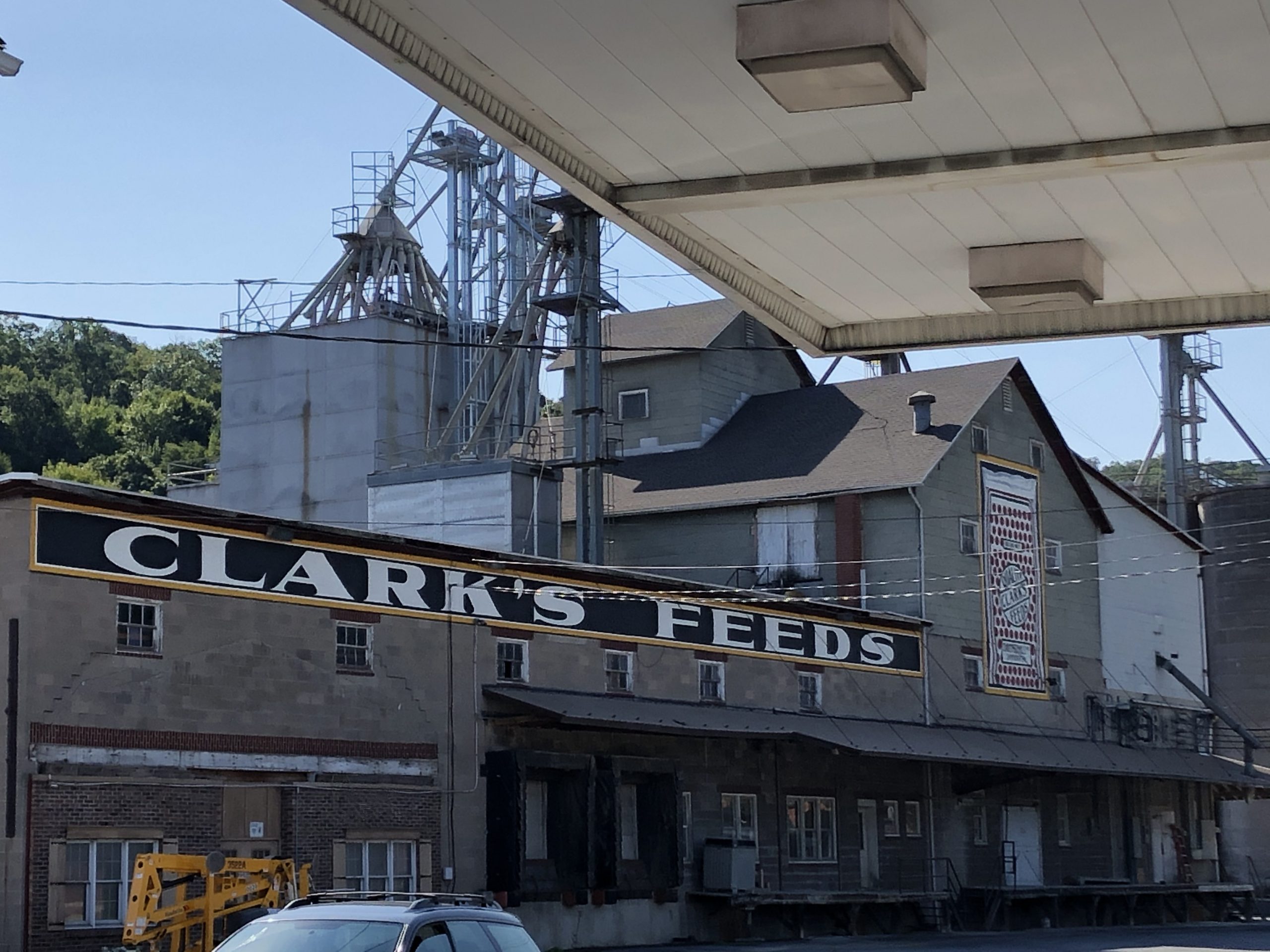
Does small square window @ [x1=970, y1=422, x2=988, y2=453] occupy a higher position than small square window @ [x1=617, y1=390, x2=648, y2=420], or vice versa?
small square window @ [x1=617, y1=390, x2=648, y2=420]

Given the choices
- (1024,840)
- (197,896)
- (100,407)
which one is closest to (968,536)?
(1024,840)

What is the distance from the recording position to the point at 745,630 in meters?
39.9

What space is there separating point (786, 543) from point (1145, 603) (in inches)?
637

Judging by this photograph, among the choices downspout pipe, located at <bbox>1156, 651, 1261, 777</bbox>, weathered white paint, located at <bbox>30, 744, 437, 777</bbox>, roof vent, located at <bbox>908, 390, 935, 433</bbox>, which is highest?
roof vent, located at <bbox>908, 390, 935, 433</bbox>

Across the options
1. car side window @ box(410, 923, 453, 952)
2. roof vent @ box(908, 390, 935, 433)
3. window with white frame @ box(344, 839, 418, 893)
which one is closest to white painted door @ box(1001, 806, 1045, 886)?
roof vent @ box(908, 390, 935, 433)

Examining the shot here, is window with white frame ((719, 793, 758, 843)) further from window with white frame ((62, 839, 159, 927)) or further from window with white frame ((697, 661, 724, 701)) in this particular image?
window with white frame ((62, 839, 159, 927))

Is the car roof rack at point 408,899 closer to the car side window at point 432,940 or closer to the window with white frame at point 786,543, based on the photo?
the car side window at point 432,940

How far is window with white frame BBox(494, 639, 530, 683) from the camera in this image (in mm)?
33812

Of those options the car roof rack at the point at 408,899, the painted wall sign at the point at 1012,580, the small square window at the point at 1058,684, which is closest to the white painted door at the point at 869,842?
the painted wall sign at the point at 1012,580

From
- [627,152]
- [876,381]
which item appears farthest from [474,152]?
[627,152]

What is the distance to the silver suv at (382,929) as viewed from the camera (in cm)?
1112

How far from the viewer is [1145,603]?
57281mm

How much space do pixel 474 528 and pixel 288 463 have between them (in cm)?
1525

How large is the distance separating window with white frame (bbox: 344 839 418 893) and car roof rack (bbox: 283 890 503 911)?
1790 cm
